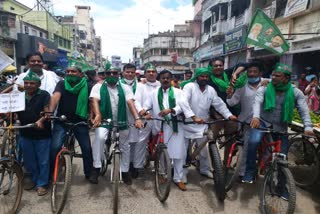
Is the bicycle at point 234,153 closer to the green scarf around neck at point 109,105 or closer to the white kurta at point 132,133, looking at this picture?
the white kurta at point 132,133

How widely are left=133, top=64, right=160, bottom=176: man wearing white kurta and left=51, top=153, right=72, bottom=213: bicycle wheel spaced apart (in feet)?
4.67

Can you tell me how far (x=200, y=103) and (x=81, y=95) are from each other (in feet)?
6.16

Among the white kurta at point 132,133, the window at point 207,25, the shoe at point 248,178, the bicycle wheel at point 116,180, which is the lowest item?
the shoe at point 248,178

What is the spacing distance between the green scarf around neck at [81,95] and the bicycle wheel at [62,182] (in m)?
0.81

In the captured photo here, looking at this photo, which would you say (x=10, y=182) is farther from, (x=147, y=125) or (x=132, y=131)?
(x=147, y=125)

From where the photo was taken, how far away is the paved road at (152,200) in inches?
152

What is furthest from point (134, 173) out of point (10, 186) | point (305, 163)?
point (305, 163)

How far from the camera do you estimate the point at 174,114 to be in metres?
4.39

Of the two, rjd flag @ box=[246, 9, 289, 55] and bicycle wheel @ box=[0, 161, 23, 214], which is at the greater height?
rjd flag @ box=[246, 9, 289, 55]

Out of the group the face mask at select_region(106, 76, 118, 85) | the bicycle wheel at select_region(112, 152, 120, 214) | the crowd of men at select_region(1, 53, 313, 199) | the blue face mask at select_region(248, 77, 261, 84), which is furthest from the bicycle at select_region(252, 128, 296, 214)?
the face mask at select_region(106, 76, 118, 85)

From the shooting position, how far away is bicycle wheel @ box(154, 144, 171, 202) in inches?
154

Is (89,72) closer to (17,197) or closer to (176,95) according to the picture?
(176,95)

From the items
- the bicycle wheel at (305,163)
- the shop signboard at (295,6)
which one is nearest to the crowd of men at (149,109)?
the bicycle wheel at (305,163)

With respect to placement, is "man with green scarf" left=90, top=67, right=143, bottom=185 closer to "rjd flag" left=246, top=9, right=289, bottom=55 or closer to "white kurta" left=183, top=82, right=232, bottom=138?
"white kurta" left=183, top=82, right=232, bottom=138
